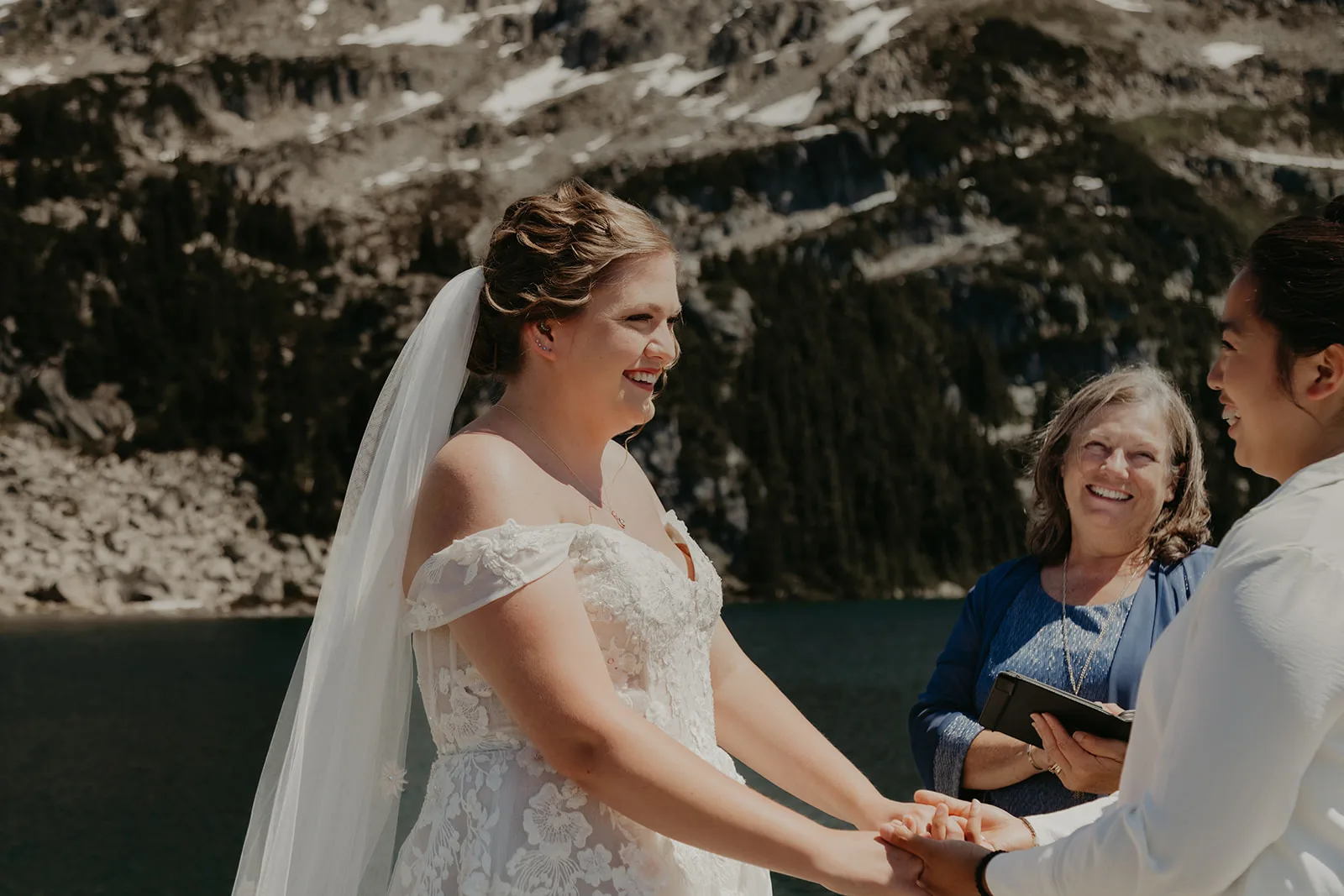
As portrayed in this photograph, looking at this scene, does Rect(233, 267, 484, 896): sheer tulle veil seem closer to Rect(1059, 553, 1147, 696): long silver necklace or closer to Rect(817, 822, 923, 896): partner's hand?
Rect(817, 822, 923, 896): partner's hand

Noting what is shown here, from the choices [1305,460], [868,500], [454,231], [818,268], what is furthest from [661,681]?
[454,231]

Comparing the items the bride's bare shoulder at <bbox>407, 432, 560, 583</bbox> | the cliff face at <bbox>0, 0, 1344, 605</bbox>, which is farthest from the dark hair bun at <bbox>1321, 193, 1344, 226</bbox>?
the cliff face at <bbox>0, 0, 1344, 605</bbox>

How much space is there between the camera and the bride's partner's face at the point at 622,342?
12.1ft

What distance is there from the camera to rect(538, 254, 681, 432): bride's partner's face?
368 cm

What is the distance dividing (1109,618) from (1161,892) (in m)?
2.23

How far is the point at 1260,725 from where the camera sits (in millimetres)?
2490

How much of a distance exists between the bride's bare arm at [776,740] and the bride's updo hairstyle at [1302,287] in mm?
1886

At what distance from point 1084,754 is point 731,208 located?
13670 centimetres

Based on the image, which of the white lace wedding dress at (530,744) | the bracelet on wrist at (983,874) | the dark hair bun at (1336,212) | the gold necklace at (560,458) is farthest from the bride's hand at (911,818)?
the dark hair bun at (1336,212)

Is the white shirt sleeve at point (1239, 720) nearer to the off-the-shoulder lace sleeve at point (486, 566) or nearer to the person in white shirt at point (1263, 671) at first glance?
the person in white shirt at point (1263, 671)

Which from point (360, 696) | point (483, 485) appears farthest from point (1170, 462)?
point (360, 696)

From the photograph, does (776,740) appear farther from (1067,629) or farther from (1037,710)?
(1067,629)

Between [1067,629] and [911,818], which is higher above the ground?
[911,818]

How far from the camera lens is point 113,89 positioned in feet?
482
